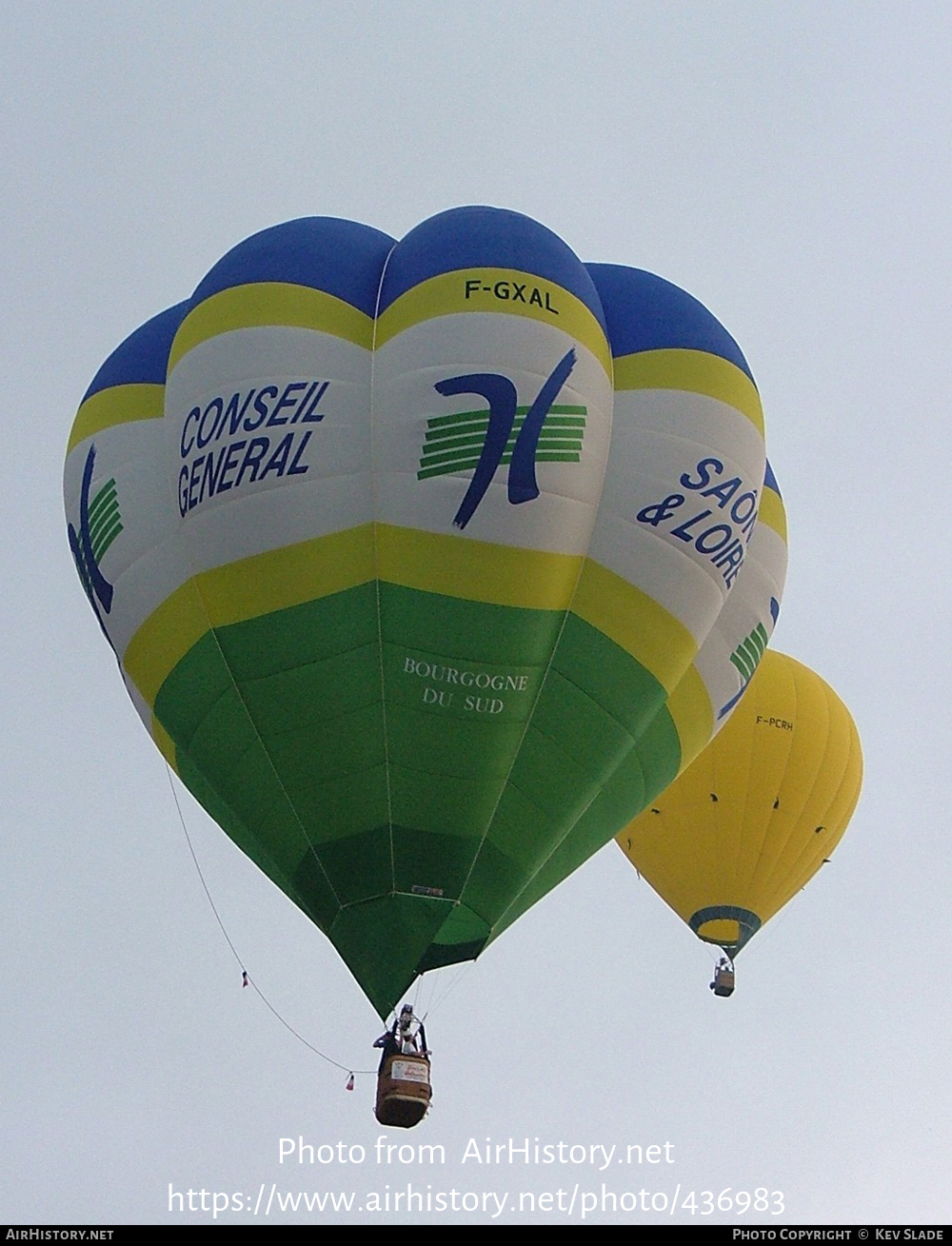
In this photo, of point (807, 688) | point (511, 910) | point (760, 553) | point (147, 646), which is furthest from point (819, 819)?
point (147, 646)

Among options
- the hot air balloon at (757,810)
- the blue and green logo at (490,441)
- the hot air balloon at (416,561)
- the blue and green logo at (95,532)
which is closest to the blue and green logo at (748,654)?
the hot air balloon at (416,561)

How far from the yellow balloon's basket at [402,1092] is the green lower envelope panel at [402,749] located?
0.42m

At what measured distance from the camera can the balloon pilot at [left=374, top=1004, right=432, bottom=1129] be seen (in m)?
12.0

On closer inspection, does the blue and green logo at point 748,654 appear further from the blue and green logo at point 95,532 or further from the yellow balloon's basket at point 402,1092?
the blue and green logo at point 95,532

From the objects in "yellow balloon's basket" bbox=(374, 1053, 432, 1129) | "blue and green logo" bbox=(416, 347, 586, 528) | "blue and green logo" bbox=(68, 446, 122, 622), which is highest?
"blue and green logo" bbox=(416, 347, 586, 528)

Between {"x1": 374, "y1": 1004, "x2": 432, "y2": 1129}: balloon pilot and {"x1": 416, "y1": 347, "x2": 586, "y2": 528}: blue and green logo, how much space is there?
9.85ft

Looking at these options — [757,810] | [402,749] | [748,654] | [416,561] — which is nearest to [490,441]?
[416,561]

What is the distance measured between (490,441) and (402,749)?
185 centimetres

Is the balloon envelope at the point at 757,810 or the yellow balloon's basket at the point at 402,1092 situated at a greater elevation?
the balloon envelope at the point at 757,810

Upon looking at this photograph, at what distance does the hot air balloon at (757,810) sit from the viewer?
1870 centimetres

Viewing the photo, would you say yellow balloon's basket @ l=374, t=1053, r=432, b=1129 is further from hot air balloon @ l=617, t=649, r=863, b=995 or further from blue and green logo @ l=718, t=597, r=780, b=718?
hot air balloon @ l=617, t=649, r=863, b=995

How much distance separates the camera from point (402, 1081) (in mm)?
11984

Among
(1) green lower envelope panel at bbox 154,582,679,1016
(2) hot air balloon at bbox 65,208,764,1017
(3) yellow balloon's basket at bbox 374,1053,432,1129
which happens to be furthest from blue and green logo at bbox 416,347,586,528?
(3) yellow balloon's basket at bbox 374,1053,432,1129

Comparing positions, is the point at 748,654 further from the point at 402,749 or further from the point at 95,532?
the point at 95,532
